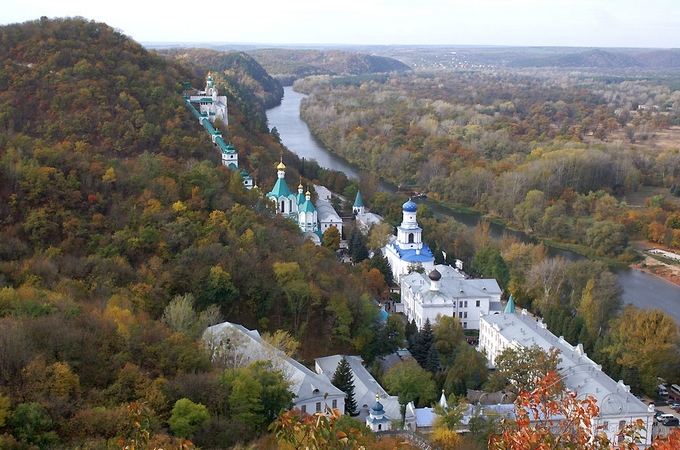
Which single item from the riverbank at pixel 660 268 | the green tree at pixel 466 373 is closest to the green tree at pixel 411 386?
the green tree at pixel 466 373

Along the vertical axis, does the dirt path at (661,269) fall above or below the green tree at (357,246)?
below

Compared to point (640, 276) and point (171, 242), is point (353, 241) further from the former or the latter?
point (640, 276)

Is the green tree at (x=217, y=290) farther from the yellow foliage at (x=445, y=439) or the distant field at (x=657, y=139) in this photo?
the distant field at (x=657, y=139)

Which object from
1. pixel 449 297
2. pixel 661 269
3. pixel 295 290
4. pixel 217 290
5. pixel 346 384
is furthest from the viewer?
pixel 661 269

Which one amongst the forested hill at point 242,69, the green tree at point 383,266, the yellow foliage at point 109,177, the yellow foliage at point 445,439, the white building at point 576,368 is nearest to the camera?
the yellow foliage at point 445,439

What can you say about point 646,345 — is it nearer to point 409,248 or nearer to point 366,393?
point 366,393

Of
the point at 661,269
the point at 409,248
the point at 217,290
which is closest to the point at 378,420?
the point at 217,290
